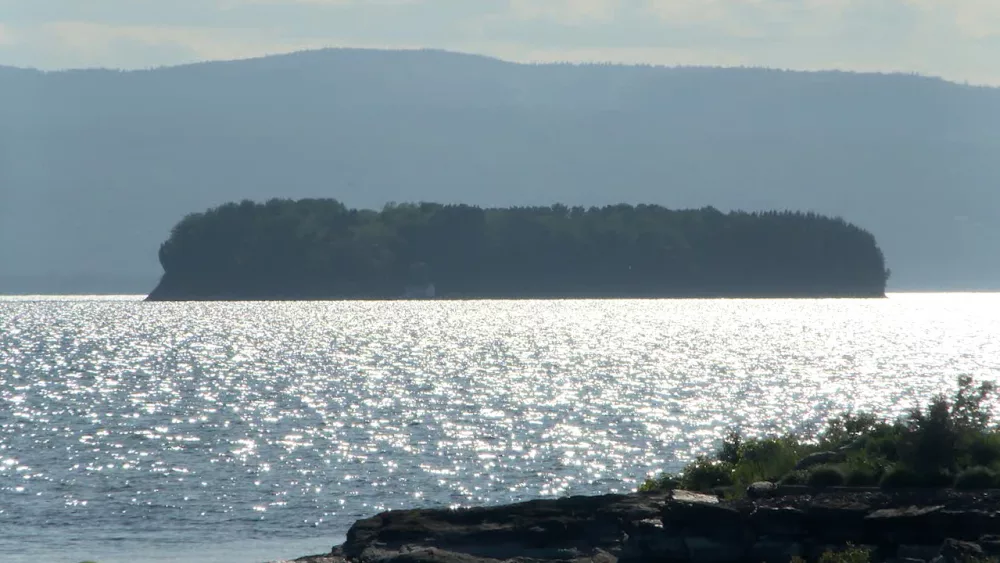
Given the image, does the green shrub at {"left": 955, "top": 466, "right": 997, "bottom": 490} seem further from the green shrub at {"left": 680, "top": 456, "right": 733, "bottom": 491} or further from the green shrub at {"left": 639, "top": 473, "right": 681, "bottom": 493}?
the green shrub at {"left": 639, "top": 473, "right": 681, "bottom": 493}

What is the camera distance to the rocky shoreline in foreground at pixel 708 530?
26.1 m

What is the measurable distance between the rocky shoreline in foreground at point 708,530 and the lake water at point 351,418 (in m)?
9.06

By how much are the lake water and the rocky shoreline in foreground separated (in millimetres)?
9060

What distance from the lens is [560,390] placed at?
85.2 meters

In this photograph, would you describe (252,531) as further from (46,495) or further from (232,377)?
(232,377)

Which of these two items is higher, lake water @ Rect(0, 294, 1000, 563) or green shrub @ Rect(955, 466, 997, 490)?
green shrub @ Rect(955, 466, 997, 490)

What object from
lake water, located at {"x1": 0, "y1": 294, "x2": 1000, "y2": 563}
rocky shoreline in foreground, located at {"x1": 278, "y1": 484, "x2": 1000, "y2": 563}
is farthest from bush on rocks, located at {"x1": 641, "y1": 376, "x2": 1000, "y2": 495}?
lake water, located at {"x1": 0, "y1": 294, "x2": 1000, "y2": 563}

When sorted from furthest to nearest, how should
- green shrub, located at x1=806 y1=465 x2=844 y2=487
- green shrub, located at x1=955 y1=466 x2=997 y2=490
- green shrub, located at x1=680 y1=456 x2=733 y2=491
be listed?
green shrub, located at x1=680 y1=456 x2=733 y2=491, green shrub, located at x1=806 y1=465 x2=844 y2=487, green shrub, located at x1=955 y1=466 x2=997 y2=490

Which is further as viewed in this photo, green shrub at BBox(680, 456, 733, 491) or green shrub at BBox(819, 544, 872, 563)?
green shrub at BBox(680, 456, 733, 491)

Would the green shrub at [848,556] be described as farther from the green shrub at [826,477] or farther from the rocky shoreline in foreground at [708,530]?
the green shrub at [826,477]

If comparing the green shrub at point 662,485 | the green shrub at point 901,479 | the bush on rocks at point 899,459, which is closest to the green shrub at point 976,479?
the bush on rocks at point 899,459

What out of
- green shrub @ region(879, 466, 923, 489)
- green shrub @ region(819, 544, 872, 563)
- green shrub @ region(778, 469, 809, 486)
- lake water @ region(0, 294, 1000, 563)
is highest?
green shrub @ region(879, 466, 923, 489)

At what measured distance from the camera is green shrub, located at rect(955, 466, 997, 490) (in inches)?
1111

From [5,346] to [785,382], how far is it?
77696 mm
